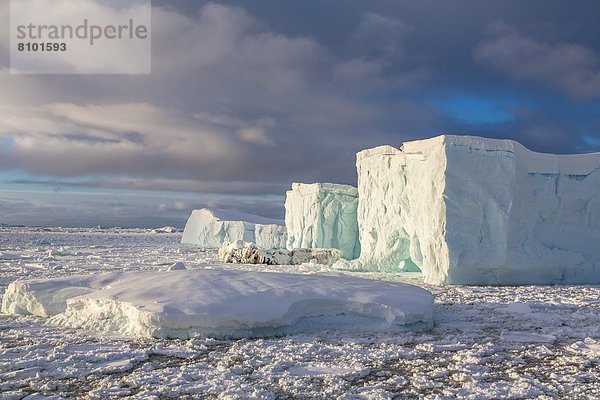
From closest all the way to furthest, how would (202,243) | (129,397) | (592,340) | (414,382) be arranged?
(129,397) < (414,382) < (592,340) < (202,243)

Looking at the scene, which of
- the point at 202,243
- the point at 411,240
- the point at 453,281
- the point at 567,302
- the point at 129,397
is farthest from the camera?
the point at 202,243

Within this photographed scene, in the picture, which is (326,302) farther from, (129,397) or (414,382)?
(129,397)

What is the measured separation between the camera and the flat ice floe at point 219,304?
593 centimetres

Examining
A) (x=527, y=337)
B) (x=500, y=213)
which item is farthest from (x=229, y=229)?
(x=527, y=337)

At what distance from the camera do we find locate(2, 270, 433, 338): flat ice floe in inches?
234

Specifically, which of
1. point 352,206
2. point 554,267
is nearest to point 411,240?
point 554,267

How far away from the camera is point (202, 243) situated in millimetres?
36562

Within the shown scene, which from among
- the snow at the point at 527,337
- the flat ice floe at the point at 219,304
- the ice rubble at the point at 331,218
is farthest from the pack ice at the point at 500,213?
the ice rubble at the point at 331,218

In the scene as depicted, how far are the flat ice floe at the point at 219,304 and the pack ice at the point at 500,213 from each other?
4793mm

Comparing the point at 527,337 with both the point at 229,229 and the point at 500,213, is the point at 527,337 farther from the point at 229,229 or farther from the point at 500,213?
the point at 229,229

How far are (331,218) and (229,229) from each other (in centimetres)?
1410

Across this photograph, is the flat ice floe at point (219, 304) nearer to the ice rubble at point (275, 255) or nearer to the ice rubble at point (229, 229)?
the ice rubble at point (275, 255)

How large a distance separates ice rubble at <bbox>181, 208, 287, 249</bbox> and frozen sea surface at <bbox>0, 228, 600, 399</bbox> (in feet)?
74.9

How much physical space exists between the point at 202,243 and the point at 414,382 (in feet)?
109
